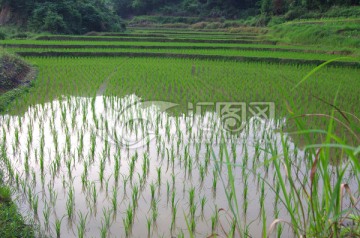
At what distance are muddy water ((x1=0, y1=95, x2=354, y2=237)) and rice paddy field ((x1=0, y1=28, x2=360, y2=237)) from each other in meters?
0.02

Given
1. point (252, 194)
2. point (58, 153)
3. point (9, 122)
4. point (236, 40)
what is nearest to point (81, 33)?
point (236, 40)

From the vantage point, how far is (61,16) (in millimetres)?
16828

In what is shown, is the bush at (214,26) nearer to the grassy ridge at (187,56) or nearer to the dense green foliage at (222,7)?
the dense green foliage at (222,7)

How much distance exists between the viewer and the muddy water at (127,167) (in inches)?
107

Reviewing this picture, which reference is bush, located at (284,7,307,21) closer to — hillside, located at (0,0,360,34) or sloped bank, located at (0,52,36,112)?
hillside, located at (0,0,360,34)

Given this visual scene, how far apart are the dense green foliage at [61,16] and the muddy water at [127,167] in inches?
473

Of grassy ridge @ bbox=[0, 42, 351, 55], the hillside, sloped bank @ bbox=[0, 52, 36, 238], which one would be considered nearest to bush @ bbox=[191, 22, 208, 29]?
the hillside

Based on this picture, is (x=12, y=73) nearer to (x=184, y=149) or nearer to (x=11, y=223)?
(x=184, y=149)

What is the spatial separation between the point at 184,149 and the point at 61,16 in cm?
1462

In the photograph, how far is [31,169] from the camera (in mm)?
3482

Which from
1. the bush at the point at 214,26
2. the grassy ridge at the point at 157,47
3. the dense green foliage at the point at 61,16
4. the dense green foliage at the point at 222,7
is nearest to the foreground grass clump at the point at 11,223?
the grassy ridge at the point at 157,47

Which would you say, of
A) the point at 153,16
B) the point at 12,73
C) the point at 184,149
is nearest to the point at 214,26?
the point at 153,16

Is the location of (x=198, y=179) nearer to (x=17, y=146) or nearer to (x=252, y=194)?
(x=252, y=194)

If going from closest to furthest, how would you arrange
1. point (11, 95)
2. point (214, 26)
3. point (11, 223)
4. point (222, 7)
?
point (11, 223), point (11, 95), point (214, 26), point (222, 7)
